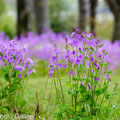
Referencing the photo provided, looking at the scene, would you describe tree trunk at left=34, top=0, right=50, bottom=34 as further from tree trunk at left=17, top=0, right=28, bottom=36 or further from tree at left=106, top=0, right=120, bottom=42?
tree at left=106, top=0, right=120, bottom=42

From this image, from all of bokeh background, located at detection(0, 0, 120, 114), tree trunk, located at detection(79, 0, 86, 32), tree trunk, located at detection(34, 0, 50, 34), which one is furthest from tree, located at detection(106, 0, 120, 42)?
tree trunk, located at detection(34, 0, 50, 34)

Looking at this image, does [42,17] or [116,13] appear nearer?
[116,13]

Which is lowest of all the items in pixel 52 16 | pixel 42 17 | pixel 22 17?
pixel 22 17

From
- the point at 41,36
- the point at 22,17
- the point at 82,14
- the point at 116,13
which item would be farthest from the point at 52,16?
the point at 41,36

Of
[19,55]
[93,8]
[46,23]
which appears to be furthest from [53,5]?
[19,55]

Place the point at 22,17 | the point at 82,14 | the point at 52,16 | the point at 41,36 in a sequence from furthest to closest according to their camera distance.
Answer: the point at 52,16
the point at 82,14
the point at 22,17
the point at 41,36

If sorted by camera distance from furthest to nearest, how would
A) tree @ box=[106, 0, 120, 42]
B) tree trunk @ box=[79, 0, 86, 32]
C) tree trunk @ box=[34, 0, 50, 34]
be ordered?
tree trunk @ box=[34, 0, 50, 34]
tree @ box=[106, 0, 120, 42]
tree trunk @ box=[79, 0, 86, 32]

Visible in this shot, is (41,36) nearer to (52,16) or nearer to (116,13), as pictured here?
(116,13)

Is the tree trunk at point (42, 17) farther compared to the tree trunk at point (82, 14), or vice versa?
the tree trunk at point (42, 17)

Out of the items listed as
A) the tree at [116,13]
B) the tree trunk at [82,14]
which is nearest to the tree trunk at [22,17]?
the tree trunk at [82,14]

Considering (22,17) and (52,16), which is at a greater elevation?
(52,16)

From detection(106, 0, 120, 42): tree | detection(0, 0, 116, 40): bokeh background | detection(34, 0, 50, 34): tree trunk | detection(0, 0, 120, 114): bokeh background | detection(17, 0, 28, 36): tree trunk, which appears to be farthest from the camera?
detection(34, 0, 50, 34): tree trunk

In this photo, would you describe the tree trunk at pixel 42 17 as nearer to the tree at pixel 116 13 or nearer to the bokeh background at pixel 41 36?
the bokeh background at pixel 41 36

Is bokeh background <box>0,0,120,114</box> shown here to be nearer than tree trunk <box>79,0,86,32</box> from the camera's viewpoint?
Yes
